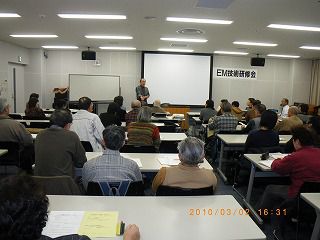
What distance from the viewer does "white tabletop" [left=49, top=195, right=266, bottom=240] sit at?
1.64 m

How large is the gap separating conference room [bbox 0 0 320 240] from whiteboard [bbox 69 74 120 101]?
38mm

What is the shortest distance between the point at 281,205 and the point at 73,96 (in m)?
9.40

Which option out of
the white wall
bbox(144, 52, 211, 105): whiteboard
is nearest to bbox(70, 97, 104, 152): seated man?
bbox(144, 52, 211, 105): whiteboard

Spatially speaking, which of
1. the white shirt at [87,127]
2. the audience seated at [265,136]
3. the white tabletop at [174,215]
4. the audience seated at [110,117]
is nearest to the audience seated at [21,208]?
the white tabletop at [174,215]

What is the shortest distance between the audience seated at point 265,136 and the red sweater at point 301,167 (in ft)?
4.25

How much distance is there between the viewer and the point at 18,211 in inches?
36.5

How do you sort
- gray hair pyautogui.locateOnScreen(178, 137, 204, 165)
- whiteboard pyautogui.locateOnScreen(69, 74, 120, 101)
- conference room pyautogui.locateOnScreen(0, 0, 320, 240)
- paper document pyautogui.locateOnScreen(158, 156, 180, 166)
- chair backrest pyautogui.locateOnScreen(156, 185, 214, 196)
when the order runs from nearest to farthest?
conference room pyautogui.locateOnScreen(0, 0, 320, 240), chair backrest pyautogui.locateOnScreen(156, 185, 214, 196), gray hair pyautogui.locateOnScreen(178, 137, 204, 165), paper document pyautogui.locateOnScreen(158, 156, 180, 166), whiteboard pyautogui.locateOnScreen(69, 74, 120, 101)

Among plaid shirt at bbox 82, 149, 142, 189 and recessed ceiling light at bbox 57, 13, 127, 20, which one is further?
recessed ceiling light at bbox 57, 13, 127, 20

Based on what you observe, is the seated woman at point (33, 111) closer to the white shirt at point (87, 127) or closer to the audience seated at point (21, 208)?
the white shirt at point (87, 127)

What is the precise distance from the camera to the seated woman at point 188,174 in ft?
7.44

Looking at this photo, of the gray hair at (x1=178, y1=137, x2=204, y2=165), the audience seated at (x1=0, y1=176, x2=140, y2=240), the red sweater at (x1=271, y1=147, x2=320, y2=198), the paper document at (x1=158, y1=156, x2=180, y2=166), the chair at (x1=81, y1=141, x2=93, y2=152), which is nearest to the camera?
the audience seated at (x1=0, y1=176, x2=140, y2=240)

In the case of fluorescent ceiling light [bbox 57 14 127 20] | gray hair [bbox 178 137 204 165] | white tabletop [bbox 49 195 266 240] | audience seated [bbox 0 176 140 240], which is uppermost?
fluorescent ceiling light [bbox 57 14 127 20]

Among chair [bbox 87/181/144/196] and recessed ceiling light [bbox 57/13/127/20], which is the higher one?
recessed ceiling light [bbox 57/13/127/20]

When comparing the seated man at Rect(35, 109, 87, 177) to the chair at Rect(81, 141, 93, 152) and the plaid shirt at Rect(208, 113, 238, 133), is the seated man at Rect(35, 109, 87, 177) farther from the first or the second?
the plaid shirt at Rect(208, 113, 238, 133)
